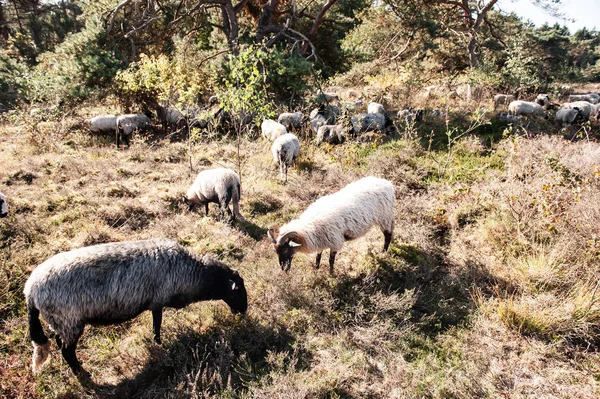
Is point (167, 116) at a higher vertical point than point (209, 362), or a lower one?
higher

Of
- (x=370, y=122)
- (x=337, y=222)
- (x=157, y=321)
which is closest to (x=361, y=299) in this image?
(x=337, y=222)

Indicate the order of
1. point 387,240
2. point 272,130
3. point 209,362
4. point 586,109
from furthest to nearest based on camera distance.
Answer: point 586,109 → point 272,130 → point 387,240 → point 209,362

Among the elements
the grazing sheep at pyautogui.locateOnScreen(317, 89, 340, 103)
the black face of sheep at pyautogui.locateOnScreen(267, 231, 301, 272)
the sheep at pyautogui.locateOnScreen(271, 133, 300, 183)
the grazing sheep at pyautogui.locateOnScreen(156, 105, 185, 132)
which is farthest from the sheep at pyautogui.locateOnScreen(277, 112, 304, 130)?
the black face of sheep at pyautogui.locateOnScreen(267, 231, 301, 272)

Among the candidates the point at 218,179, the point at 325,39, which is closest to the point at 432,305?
the point at 218,179

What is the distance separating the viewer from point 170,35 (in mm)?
16656

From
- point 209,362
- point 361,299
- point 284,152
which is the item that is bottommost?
point 209,362

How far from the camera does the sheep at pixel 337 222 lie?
4945mm

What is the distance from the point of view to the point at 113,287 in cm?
362

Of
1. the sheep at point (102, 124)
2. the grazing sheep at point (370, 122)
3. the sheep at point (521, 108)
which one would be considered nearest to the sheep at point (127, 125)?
the sheep at point (102, 124)

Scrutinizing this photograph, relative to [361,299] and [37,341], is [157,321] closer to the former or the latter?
Result: [37,341]

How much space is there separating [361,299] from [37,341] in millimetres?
4089

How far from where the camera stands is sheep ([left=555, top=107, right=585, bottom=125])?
12072 mm

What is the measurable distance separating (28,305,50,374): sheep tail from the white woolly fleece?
3.11 m

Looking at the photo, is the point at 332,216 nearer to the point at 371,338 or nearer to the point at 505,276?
the point at 371,338
